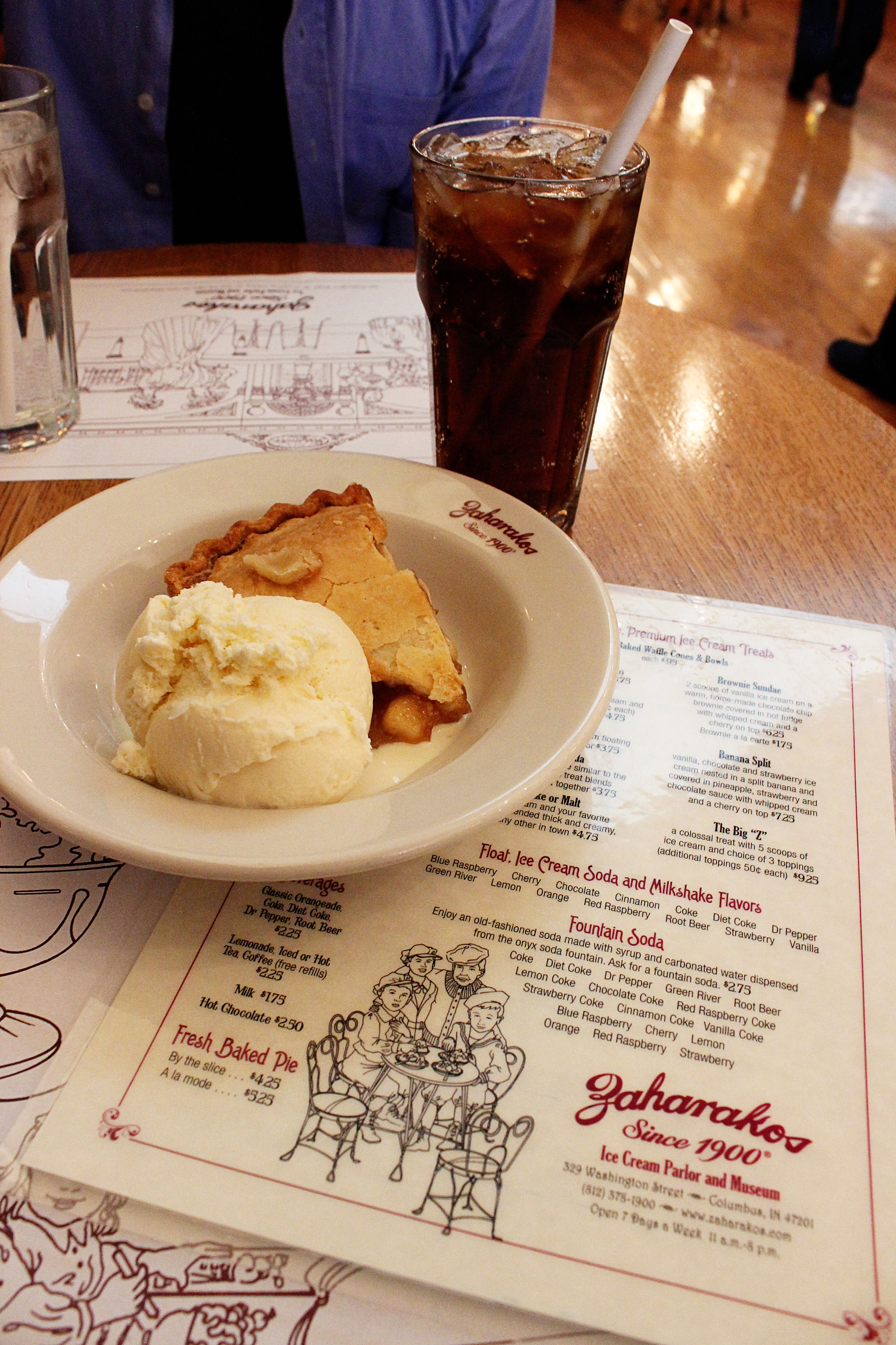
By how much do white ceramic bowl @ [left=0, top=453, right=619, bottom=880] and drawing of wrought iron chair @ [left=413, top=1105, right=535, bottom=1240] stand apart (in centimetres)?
15

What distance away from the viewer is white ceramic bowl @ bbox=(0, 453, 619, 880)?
0.53 m

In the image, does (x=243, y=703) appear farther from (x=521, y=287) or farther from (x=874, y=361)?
(x=874, y=361)

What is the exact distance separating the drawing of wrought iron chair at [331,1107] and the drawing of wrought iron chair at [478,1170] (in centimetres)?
5

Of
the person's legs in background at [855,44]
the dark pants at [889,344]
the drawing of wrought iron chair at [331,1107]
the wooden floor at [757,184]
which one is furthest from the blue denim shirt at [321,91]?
the person's legs in background at [855,44]

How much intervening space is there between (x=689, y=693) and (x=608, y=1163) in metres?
0.41

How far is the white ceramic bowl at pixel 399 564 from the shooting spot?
21.0 inches

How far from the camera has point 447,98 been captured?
1792mm

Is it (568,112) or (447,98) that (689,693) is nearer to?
(447,98)

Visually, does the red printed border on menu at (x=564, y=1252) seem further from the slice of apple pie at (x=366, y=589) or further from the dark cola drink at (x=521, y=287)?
the dark cola drink at (x=521, y=287)

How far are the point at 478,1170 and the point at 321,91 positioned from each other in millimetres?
Result: 1667

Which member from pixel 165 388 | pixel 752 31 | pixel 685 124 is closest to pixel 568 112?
pixel 685 124

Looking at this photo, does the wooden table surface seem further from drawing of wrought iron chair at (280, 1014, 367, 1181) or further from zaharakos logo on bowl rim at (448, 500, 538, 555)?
drawing of wrought iron chair at (280, 1014, 367, 1181)

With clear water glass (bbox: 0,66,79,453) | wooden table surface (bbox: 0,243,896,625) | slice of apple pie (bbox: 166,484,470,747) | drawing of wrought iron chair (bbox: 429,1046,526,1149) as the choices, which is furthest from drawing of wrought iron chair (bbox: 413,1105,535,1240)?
clear water glass (bbox: 0,66,79,453)

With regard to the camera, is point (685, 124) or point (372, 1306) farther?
point (685, 124)
